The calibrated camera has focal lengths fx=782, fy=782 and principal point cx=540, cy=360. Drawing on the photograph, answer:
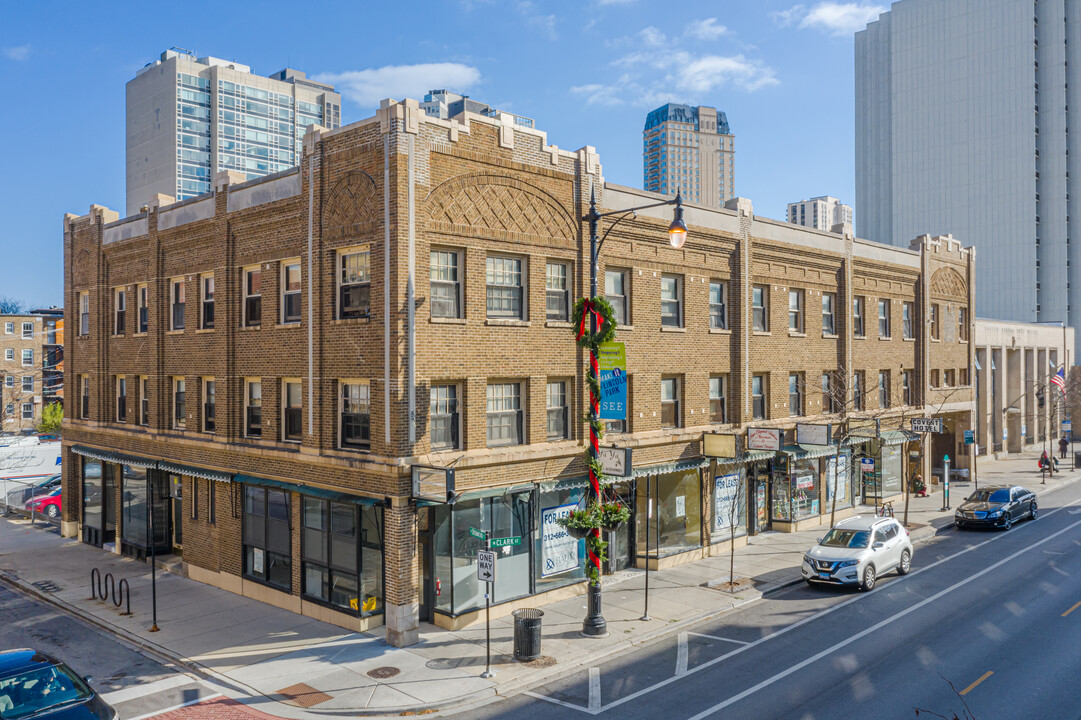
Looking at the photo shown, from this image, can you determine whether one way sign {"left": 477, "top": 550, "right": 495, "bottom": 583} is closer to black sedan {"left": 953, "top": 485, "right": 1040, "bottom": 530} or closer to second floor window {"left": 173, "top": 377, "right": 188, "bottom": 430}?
second floor window {"left": 173, "top": 377, "right": 188, "bottom": 430}

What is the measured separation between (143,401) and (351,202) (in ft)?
46.2

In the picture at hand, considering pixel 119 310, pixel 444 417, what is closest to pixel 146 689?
pixel 444 417

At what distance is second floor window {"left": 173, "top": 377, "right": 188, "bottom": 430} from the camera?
26031 mm

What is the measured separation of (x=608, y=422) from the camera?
77.4ft

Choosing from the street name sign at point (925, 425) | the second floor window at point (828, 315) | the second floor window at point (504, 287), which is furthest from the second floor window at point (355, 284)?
the street name sign at point (925, 425)

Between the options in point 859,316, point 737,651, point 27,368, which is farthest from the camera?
point 27,368

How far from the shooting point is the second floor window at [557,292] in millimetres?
21703

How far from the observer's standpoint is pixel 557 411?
21.9m

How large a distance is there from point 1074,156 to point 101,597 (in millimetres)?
109078

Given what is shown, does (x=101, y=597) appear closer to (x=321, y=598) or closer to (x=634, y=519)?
(x=321, y=598)

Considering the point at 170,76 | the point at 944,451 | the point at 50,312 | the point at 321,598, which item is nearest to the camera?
the point at 321,598

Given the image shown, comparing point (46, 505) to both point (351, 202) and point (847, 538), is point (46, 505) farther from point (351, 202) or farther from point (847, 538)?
point (847, 538)

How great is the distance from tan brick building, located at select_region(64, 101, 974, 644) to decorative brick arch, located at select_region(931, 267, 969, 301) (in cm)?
1086

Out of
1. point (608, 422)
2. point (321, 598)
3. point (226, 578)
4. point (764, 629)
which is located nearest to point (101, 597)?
point (226, 578)
